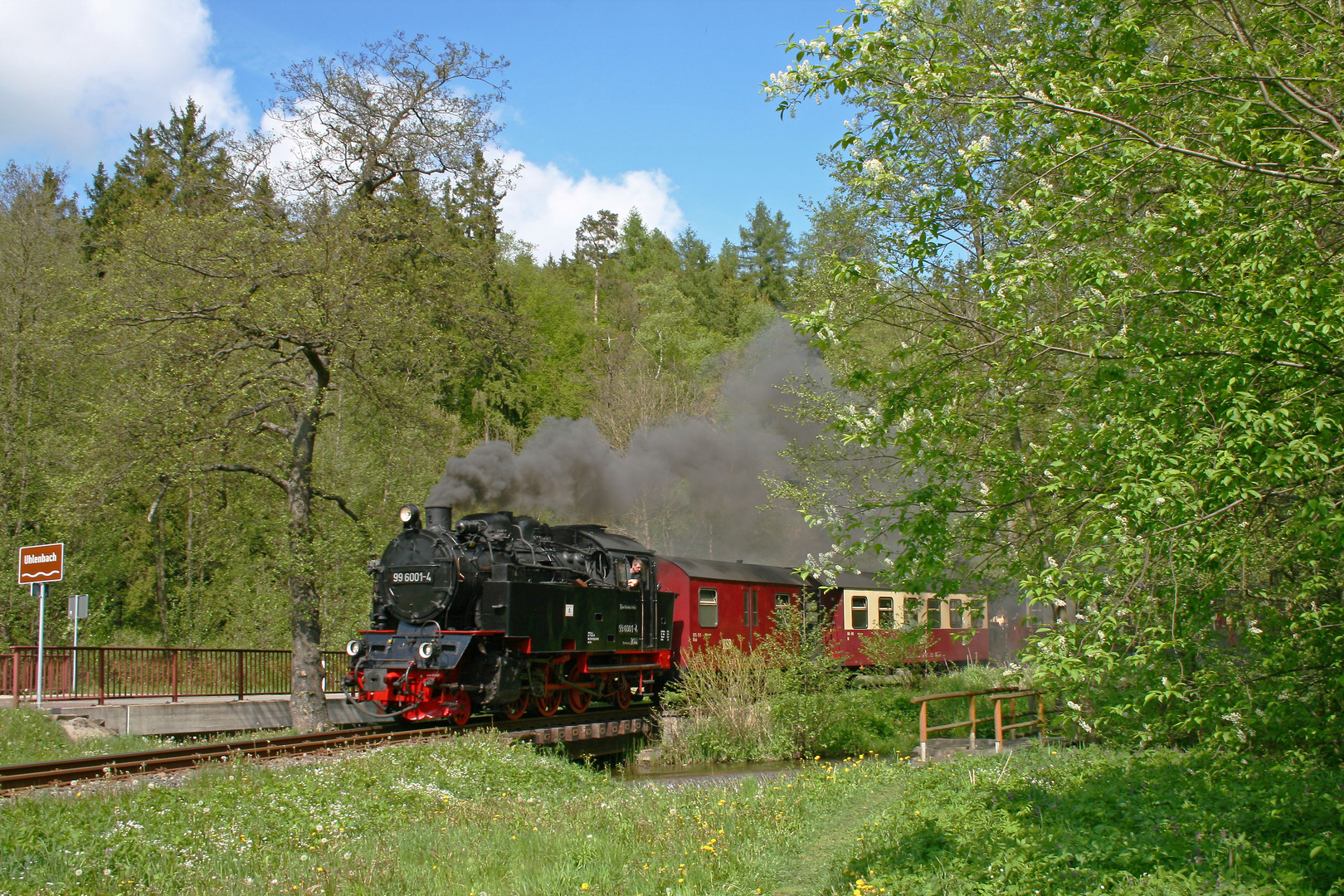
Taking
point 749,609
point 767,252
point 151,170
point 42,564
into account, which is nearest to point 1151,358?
point 749,609

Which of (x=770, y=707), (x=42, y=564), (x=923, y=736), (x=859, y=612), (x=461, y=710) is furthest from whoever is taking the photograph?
(x=859, y=612)

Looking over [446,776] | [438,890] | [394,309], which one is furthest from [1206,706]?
[394,309]

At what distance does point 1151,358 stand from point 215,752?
11.1 metres

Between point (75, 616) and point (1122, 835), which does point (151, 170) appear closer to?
point (75, 616)

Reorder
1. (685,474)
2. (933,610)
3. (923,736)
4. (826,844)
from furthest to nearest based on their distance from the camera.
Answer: (685,474) → (923,736) → (826,844) → (933,610)

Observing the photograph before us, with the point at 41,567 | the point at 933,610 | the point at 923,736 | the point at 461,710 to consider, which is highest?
the point at 41,567

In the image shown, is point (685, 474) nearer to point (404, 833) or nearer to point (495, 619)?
point (495, 619)

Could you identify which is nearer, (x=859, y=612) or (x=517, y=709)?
(x=517, y=709)

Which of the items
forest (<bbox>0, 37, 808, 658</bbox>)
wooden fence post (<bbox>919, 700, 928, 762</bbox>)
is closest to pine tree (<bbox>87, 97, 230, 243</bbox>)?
forest (<bbox>0, 37, 808, 658</bbox>)

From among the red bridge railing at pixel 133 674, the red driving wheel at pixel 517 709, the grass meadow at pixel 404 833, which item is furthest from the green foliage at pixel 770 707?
the red bridge railing at pixel 133 674

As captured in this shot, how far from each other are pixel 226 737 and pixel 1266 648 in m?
14.4

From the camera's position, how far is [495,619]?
14.5 metres

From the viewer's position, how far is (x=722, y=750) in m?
16.7

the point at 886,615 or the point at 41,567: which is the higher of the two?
the point at 41,567
